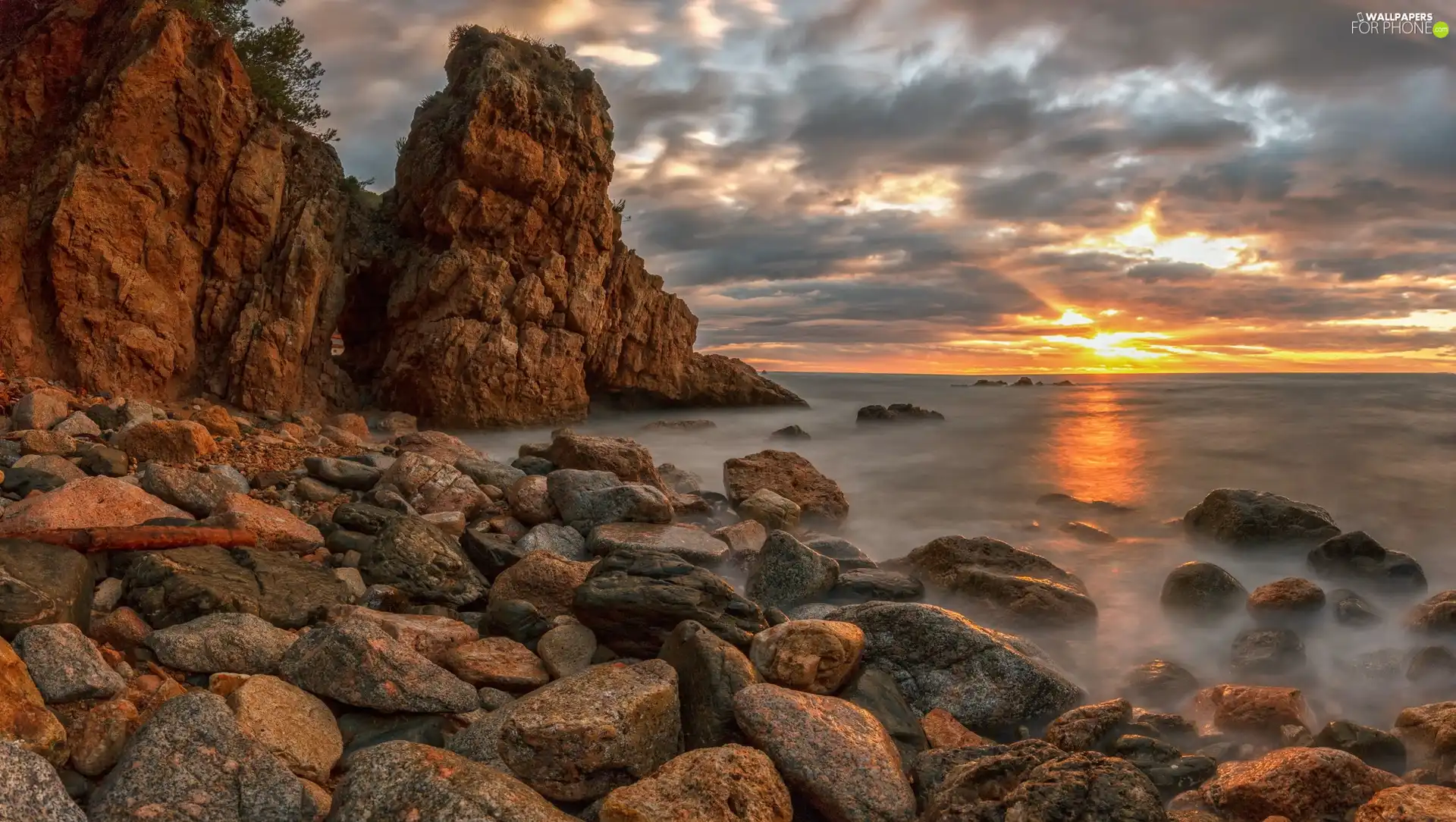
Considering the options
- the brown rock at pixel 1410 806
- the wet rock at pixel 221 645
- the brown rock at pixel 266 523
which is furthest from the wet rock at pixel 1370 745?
the brown rock at pixel 266 523

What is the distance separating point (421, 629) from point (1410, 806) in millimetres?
5195

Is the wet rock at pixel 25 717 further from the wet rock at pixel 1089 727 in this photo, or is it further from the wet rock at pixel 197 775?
the wet rock at pixel 1089 727

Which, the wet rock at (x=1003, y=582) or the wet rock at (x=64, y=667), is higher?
the wet rock at (x=64, y=667)

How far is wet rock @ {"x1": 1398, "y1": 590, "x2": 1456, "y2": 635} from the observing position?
7.43 m

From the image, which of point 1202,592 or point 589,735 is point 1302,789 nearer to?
point 589,735

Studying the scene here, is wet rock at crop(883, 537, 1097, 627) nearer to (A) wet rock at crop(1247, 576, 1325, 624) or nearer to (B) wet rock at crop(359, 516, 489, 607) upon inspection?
(A) wet rock at crop(1247, 576, 1325, 624)

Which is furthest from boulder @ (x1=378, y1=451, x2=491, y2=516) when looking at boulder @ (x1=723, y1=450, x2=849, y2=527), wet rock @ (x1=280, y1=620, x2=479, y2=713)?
boulder @ (x1=723, y1=450, x2=849, y2=527)

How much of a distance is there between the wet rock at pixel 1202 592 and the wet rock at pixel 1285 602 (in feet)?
0.58

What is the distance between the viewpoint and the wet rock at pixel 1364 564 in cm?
924

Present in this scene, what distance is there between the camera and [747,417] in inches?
1018

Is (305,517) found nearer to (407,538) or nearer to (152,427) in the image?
(407,538)

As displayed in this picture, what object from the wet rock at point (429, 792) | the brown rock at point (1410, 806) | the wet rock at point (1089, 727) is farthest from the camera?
the wet rock at point (1089, 727)

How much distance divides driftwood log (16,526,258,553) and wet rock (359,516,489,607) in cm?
87

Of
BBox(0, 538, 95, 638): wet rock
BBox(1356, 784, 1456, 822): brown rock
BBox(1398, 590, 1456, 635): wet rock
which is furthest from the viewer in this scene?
BBox(1398, 590, 1456, 635): wet rock
